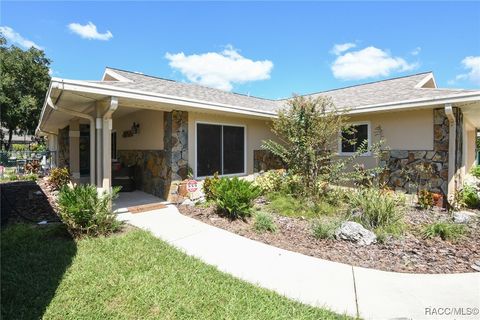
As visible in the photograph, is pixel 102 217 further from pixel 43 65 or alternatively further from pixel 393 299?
pixel 43 65

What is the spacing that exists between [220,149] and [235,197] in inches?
127

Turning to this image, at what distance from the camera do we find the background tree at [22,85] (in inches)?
899

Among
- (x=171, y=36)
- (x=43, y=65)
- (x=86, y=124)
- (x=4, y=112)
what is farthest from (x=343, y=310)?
(x=43, y=65)

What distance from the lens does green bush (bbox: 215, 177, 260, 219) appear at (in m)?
6.14

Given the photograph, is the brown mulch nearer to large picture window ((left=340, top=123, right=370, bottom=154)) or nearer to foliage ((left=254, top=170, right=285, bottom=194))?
foliage ((left=254, top=170, right=285, bottom=194))

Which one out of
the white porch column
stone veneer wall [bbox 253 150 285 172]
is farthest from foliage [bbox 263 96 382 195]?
the white porch column

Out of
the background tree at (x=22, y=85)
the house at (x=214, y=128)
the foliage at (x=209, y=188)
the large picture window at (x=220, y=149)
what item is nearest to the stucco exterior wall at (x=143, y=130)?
the house at (x=214, y=128)

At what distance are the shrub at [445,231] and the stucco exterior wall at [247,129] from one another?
6045mm

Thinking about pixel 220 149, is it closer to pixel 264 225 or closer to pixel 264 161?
pixel 264 161

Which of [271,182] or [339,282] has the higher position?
[271,182]

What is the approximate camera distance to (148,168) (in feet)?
29.7

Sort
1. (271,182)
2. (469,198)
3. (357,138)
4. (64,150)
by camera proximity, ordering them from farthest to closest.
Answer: (64,150) → (357,138) → (271,182) → (469,198)

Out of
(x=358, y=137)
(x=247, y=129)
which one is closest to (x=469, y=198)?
(x=358, y=137)

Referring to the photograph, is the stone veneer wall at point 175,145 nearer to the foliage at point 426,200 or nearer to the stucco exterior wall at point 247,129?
the stucco exterior wall at point 247,129
